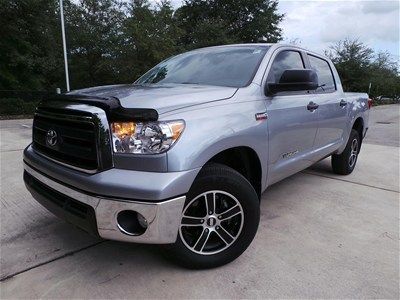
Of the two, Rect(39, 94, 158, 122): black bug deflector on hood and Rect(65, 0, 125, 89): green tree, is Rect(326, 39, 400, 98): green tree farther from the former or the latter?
Rect(39, 94, 158, 122): black bug deflector on hood

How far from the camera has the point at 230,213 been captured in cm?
276

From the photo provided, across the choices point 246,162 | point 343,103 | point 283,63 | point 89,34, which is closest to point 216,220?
point 246,162

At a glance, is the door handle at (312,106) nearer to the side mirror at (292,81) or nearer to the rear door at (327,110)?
the rear door at (327,110)

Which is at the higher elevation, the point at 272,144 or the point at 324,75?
the point at 324,75

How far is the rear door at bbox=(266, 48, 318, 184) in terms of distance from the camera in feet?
10.8

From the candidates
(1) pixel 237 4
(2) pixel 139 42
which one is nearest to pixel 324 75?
(2) pixel 139 42

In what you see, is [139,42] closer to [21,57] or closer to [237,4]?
[21,57]

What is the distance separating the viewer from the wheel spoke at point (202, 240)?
8.84ft

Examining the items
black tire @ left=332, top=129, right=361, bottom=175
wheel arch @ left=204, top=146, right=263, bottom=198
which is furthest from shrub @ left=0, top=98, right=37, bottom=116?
wheel arch @ left=204, top=146, right=263, bottom=198

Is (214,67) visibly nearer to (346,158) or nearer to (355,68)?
(346,158)

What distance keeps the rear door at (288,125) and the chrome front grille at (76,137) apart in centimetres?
150

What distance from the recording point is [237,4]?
3119 centimetres

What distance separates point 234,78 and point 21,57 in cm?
1610

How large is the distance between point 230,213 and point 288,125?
117cm
